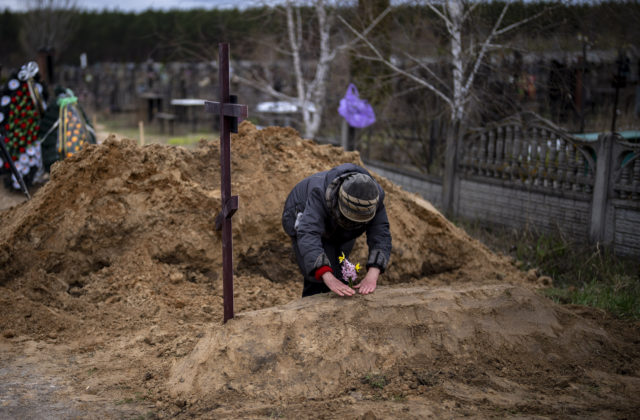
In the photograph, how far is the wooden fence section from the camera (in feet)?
18.3

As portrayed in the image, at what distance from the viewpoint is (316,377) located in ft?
9.73

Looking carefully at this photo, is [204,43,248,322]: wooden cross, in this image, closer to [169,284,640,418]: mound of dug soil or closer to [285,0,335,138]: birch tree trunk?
[169,284,640,418]: mound of dug soil

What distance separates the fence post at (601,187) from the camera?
5656 millimetres

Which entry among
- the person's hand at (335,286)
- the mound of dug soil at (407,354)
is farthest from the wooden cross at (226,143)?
the person's hand at (335,286)

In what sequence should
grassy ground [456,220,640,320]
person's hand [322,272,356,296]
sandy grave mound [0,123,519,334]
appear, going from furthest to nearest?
grassy ground [456,220,640,320] → sandy grave mound [0,123,519,334] → person's hand [322,272,356,296]

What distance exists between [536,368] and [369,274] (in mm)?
1075

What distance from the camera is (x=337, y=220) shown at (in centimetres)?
332

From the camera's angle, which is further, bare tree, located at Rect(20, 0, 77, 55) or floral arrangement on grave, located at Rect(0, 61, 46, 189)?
bare tree, located at Rect(20, 0, 77, 55)

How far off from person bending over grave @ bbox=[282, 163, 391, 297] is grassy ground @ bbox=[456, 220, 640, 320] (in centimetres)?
211

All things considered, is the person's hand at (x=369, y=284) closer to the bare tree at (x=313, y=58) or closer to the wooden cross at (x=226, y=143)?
the wooden cross at (x=226, y=143)

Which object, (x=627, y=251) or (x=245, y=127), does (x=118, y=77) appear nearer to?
(x=245, y=127)

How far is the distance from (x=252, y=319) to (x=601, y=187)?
13.6 feet

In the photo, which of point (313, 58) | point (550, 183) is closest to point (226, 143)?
point (550, 183)

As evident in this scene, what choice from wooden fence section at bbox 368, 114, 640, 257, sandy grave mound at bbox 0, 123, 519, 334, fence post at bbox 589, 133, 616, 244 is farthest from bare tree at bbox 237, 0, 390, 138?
sandy grave mound at bbox 0, 123, 519, 334
